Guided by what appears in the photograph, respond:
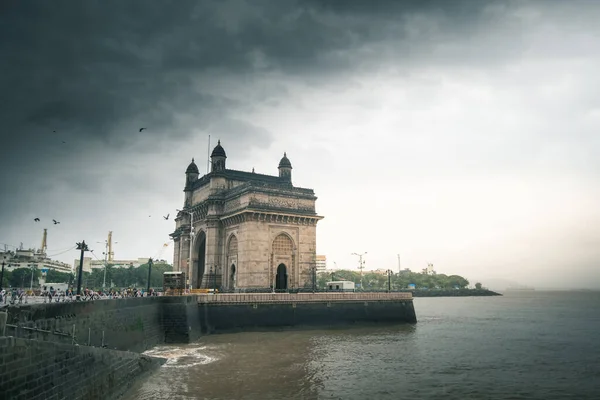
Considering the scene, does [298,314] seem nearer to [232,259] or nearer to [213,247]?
[232,259]

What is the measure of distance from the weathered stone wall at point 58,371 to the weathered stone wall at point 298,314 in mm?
19385

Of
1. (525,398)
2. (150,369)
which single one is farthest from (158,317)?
(525,398)

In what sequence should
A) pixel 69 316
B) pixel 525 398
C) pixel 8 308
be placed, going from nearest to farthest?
1. pixel 8 308
2. pixel 69 316
3. pixel 525 398

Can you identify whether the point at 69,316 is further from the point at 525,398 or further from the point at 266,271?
the point at 266,271

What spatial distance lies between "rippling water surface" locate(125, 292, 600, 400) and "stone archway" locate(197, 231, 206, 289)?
79.7 ft

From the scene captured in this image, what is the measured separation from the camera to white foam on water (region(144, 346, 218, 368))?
26148 millimetres

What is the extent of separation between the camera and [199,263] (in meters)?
63.9

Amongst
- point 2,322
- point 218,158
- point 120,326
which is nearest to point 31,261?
point 218,158

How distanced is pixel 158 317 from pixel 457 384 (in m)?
21.6

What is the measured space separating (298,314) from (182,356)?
15981mm

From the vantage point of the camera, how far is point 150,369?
75.4 feet

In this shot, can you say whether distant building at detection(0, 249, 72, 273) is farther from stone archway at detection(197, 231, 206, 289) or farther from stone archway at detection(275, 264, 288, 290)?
stone archway at detection(275, 264, 288, 290)

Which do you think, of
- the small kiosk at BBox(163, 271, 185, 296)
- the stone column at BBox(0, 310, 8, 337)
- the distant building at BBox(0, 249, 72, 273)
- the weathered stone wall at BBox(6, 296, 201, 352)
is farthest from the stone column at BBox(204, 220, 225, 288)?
the distant building at BBox(0, 249, 72, 273)

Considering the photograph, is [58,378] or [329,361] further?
[329,361]
